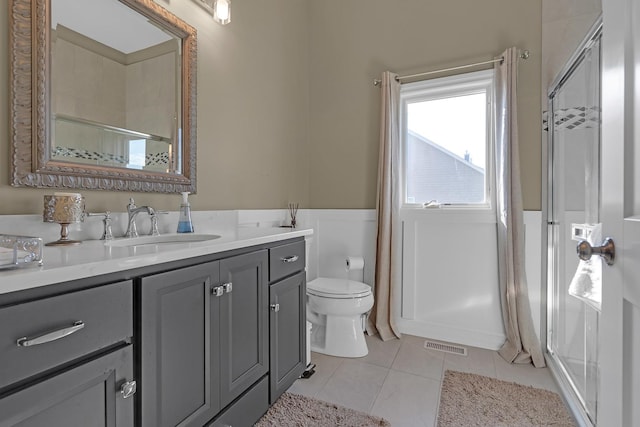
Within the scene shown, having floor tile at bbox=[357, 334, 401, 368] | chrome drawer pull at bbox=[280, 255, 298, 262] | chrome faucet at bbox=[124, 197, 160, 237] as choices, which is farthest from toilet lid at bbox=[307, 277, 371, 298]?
chrome faucet at bbox=[124, 197, 160, 237]

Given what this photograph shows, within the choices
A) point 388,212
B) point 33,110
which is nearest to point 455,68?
point 388,212

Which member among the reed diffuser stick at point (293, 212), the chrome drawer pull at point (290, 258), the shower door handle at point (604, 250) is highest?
the reed diffuser stick at point (293, 212)

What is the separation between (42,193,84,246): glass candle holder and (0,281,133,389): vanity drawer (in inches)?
17.4

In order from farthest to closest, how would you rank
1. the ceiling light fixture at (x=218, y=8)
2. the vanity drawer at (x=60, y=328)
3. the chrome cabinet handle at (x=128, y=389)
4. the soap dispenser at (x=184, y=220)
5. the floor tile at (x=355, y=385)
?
1. the ceiling light fixture at (x=218, y=8)
2. the floor tile at (x=355, y=385)
3. the soap dispenser at (x=184, y=220)
4. the chrome cabinet handle at (x=128, y=389)
5. the vanity drawer at (x=60, y=328)

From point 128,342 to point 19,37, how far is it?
1.05 meters

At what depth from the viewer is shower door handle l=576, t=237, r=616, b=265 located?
68cm

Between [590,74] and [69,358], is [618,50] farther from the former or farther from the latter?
[69,358]

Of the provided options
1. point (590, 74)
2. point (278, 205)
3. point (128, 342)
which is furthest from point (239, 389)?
point (590, 74)

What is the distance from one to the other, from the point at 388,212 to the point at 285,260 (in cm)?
111

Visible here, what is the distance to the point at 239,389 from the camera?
125 centimetres

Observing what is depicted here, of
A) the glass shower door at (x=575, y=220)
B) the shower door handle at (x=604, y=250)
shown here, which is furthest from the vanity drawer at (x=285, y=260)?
the glass shower door at (x=575, y=220)

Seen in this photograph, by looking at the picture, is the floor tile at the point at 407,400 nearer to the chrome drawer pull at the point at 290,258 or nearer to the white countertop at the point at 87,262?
the chrome drawer pull at the point at 290,258

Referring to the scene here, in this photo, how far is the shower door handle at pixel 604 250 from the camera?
2.22 ft

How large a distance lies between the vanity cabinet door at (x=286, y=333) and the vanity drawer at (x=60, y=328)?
2.25 feet
